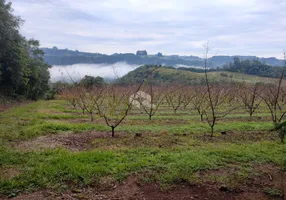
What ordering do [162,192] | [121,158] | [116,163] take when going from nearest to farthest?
[162,192], [116,163], [121,158]

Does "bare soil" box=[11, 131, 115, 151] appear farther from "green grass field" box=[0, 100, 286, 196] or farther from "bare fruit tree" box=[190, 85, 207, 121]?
"bare fruit tree" box=[190, 85, 207, 121]

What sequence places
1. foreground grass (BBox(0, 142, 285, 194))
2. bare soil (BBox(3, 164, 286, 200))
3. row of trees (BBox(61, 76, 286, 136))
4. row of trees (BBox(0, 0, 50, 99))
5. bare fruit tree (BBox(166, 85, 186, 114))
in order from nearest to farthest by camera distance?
bare soil (BBox(3, 164, 286, 200)) < foreground grass (BBox(0, 142, 285, 194)) < row of trees (BBox(61, 76, 286, 136)) < row of trees (BBox(0, 0, 50, 99)) < bare fruit tree (BBox(166, 85, 186, 114))

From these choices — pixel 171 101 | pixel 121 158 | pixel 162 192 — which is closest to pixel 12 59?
pixel 171 101

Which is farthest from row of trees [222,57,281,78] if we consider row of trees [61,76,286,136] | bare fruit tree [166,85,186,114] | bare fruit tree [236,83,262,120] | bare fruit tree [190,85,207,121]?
bare fruit tree [190,85,207,121]

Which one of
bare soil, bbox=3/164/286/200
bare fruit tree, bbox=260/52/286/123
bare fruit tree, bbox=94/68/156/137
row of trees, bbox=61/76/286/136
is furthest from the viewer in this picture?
row of trees, bbox=61/76/286/136

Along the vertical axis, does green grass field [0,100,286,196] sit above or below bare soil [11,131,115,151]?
above

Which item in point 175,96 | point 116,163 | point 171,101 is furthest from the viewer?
point 175,96

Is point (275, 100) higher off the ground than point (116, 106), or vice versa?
point (275, 100)

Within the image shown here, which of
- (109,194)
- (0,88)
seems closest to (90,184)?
(109,194)

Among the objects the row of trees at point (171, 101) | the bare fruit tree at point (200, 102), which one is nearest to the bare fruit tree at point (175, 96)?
the row of trees at point (171, 101)

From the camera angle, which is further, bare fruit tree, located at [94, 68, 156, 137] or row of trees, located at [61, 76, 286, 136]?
row of trees, located at [61, 76, 286, 136]

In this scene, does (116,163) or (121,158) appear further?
(121,158)

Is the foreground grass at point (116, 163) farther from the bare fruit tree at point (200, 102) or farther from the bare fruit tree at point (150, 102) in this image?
the bare fruit tree at point (150, 102)

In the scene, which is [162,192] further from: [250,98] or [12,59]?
[12,59]
